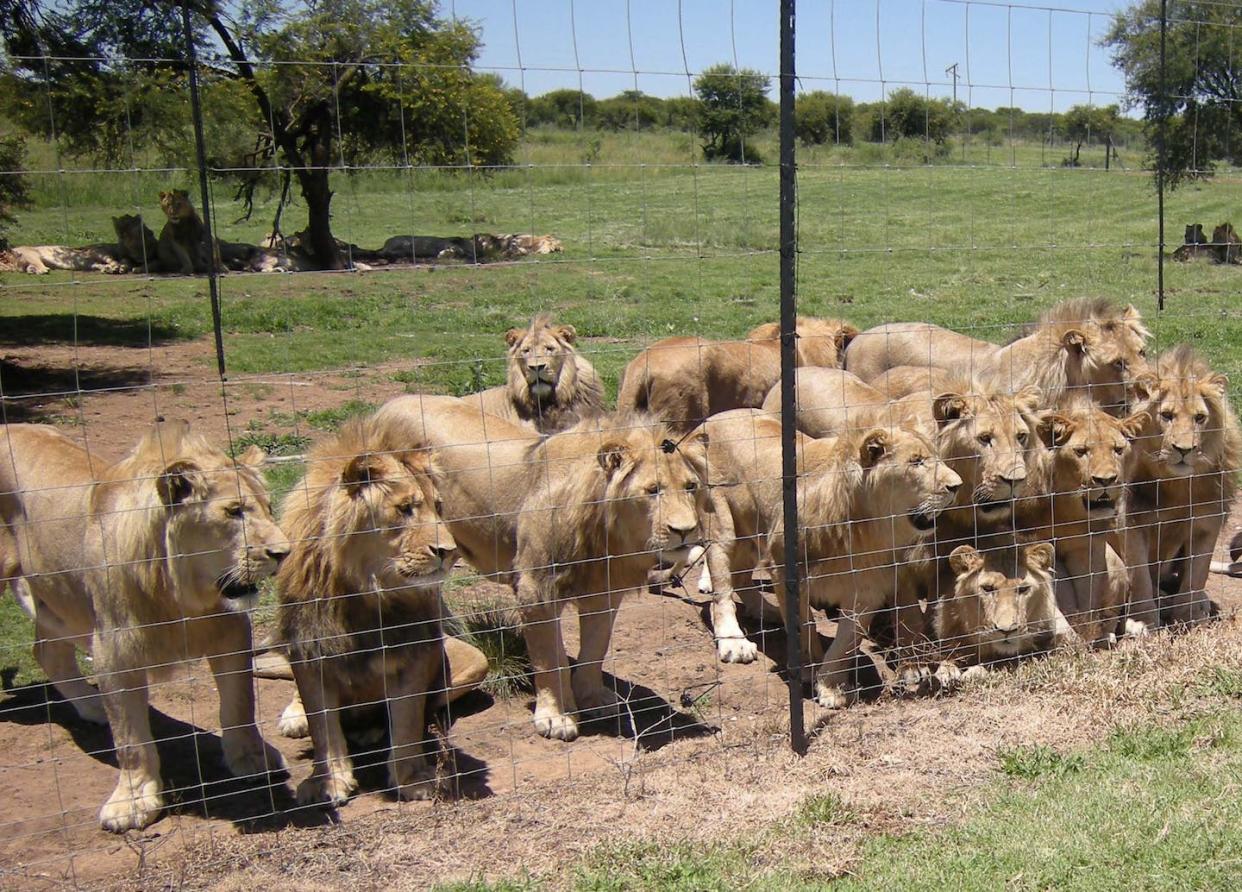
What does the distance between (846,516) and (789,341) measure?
1574 mm

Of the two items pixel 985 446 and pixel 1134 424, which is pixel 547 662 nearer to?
pixel 985 446

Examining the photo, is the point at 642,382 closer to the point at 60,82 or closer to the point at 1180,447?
the point at 1180,447

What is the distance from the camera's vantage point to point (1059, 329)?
865cm

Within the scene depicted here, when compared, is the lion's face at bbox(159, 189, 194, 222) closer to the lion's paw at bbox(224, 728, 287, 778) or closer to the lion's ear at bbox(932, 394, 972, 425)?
the lion's paw at bbox(224, 728, 287, 778)

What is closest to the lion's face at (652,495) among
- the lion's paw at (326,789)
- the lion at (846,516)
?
the lion at (846,516)

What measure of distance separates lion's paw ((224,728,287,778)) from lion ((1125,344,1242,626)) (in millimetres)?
5066

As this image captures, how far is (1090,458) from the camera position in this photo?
6.80 meters

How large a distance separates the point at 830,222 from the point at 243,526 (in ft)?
84.0

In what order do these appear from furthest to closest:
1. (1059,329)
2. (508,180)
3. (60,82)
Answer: (508,180) → (60,82) → (1059,329)

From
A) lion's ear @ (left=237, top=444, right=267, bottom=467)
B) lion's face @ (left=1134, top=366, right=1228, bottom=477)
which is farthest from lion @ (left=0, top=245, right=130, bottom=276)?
lion's face @ (left=1134, top=366, right=1228, bottom=477)

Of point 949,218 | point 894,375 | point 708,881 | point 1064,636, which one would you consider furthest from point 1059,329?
point 949,218

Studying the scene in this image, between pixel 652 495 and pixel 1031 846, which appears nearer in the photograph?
pixel 1031 846

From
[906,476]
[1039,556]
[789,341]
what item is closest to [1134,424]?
[1039,556]

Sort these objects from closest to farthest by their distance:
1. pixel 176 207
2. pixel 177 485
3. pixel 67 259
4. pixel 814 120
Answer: pixel 177 485 → pixel 814 120 → pixel 176 207 → pixel 67 259
